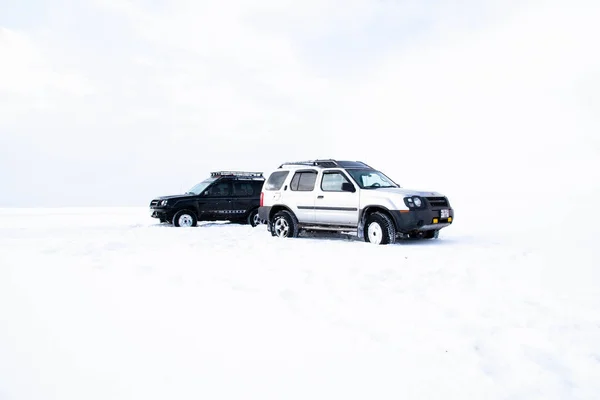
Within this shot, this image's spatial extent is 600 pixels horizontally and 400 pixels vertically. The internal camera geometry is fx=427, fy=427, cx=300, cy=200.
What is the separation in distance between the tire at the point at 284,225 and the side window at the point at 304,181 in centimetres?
70

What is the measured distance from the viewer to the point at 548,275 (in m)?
5.86

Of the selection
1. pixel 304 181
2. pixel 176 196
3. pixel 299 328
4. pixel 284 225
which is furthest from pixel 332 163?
pixel 299 328

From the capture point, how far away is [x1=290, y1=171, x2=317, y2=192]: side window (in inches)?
418

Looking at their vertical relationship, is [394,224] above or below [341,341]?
above

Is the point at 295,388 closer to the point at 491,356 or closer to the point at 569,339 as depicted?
the point at 491,356

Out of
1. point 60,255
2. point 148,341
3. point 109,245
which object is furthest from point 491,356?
point 109,245

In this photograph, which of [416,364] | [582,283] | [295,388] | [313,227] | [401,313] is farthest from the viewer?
[313,227]

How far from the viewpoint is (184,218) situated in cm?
1450

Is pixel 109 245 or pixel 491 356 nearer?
pixel 491 356

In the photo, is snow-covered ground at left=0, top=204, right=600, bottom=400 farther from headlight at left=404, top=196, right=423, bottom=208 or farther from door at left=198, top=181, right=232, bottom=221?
door at left=198, top=181, right=232, bottom=221

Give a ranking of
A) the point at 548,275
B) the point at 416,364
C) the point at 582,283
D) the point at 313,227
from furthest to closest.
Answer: the point at 313,227 < the point at 548,275 < the point at 582,283 < the point at 416,364

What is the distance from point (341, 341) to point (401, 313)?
0.94 meters

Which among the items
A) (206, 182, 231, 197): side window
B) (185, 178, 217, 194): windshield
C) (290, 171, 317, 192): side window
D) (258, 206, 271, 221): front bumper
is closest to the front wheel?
(206, 182, 231, 197): side window

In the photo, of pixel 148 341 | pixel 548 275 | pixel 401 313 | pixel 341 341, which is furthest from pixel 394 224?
pixel 148 341
